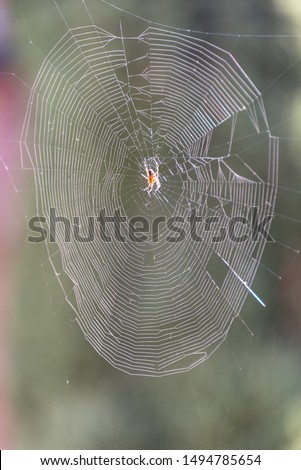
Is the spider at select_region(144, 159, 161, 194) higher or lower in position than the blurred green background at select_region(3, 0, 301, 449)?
higher

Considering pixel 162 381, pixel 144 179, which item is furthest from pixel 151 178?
pixel 162 381

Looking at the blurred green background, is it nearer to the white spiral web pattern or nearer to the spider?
the white spiral web pattern

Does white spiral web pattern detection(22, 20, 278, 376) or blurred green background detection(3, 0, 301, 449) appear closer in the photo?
white spiral web pattern detection(22, 20, 278, 376)

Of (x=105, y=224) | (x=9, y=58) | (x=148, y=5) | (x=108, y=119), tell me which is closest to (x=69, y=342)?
(x=105, y=224)

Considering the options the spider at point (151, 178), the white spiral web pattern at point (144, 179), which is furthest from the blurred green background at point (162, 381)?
the spider at point (151, 178)

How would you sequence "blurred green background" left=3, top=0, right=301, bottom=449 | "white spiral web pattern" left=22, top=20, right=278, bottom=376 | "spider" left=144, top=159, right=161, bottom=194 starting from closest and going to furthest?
"white spiral web pattern" left=22, top=20, right=278, bottom=376
"blurred green background" left=3, top=0, right=301, bottom=449
"spider" left=144, top=159, right=161, bottom=194

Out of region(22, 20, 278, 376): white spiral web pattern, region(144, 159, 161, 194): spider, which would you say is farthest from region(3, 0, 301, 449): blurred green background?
region(144, 159, 161, 194): spider

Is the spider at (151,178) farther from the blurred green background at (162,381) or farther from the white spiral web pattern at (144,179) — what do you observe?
the blurred green background at (162,381)

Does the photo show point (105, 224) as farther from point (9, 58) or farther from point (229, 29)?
point (229, 29)
